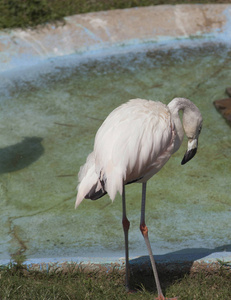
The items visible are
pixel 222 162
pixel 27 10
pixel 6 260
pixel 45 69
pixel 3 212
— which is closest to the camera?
pixel 6 260

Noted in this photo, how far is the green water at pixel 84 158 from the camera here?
371cm

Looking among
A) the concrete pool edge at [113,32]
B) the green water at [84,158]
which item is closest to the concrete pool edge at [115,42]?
the concrete pool edge at [113,32]

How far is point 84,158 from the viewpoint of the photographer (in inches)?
188

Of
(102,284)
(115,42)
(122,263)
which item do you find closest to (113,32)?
(115,42)

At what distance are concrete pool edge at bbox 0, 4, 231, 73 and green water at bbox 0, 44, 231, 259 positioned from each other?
0.29 metres

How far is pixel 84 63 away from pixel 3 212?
3006 millimetres

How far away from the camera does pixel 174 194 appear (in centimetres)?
422

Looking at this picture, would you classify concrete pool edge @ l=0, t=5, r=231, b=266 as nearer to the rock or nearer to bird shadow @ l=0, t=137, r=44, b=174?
bird shadow @ l=0, t=137, r=44, b=174

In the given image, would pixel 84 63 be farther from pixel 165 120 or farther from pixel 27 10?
pixel 165 120

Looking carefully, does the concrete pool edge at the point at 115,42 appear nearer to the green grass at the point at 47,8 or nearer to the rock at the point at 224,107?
the green grass at the point at 47,8

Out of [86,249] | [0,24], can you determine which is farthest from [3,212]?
[0,24]

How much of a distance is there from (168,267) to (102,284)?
0.43 m

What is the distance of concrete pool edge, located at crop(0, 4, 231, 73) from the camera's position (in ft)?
21.4

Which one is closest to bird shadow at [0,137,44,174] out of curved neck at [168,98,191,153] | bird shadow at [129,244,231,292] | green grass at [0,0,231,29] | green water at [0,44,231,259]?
green water at [0,44,231,259]
